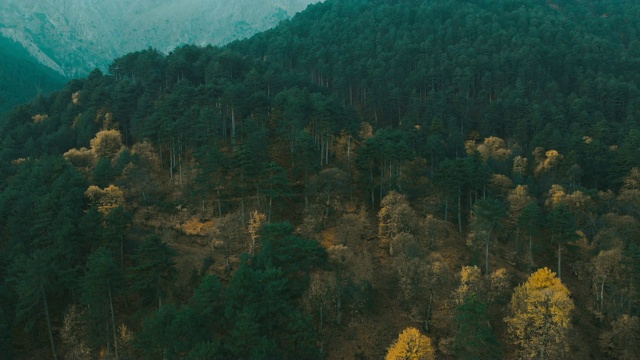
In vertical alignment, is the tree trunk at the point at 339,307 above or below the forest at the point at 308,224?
below

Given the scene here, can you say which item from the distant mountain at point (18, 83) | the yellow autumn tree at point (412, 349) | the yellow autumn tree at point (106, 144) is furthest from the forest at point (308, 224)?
the distant mountain at point (18, 83)

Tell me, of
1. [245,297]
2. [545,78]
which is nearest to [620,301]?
[245,297]

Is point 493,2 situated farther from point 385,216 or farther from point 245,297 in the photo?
point 245,297

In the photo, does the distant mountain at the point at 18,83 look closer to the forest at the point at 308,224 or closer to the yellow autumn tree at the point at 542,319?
the forest at the point at 308,224

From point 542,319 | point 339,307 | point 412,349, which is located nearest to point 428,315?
point 412,349

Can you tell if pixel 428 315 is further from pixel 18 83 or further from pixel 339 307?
pixel 18 83

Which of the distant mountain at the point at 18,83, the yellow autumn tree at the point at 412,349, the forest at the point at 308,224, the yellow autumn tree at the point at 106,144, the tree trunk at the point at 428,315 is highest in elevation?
the distant mountain at the point at 18,83
